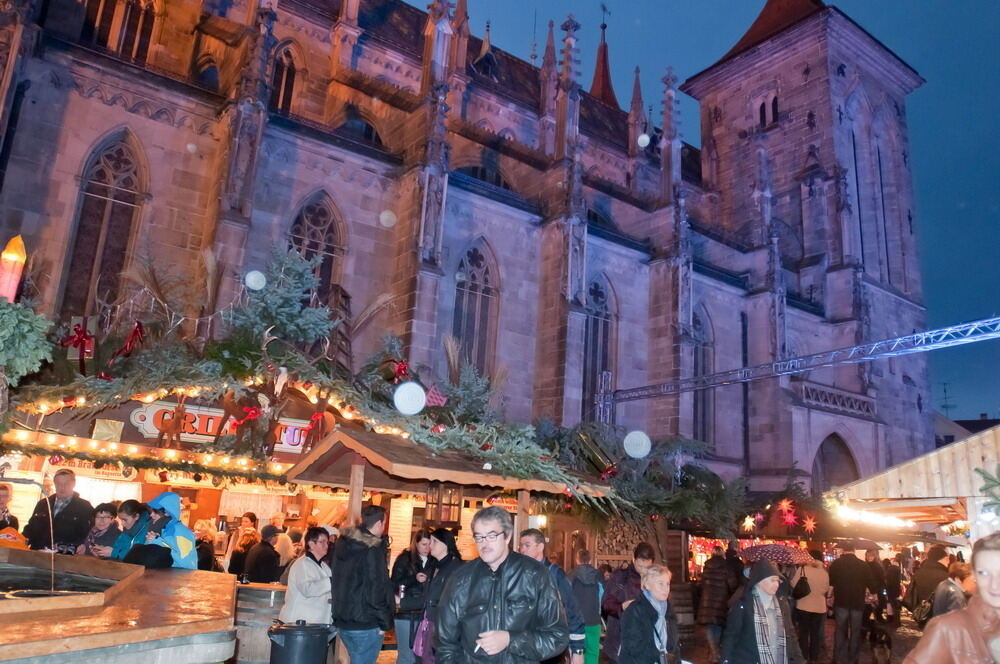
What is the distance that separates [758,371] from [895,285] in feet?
56.1

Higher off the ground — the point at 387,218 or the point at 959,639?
the point at 387,218

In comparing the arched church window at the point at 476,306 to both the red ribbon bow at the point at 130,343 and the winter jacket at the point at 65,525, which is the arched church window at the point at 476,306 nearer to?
the red ribbon bow at the point at 130,343

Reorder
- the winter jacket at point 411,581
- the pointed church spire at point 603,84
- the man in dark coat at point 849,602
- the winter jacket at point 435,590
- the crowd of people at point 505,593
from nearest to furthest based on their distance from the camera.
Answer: the crowd of people at point 505,593
the winter jacket at point 435,590
the winter jacket at point 411,581
the man in dark coat at point 849,602
the pointed church spire at point 603,84

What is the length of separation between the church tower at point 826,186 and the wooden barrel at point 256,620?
21158mm

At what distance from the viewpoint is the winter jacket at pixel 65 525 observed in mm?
7367

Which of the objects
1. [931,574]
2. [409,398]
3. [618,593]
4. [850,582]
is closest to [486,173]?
[409,398]

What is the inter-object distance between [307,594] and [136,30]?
18097 mm

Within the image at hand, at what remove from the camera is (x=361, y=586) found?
18.6ft

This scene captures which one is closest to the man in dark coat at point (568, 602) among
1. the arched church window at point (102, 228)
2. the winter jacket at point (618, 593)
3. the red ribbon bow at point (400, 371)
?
the winter jacket at point (618, 593)

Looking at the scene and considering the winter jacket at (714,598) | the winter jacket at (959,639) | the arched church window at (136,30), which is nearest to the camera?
the winter jacket at (959,639)

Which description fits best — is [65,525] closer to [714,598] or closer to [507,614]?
A: [507,614]

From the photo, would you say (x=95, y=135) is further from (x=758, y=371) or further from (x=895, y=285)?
(x=895, y=285)

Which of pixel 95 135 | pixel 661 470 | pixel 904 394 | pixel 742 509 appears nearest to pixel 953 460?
pixel 661 470

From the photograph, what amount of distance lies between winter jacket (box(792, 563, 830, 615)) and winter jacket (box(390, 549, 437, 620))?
6.20m
